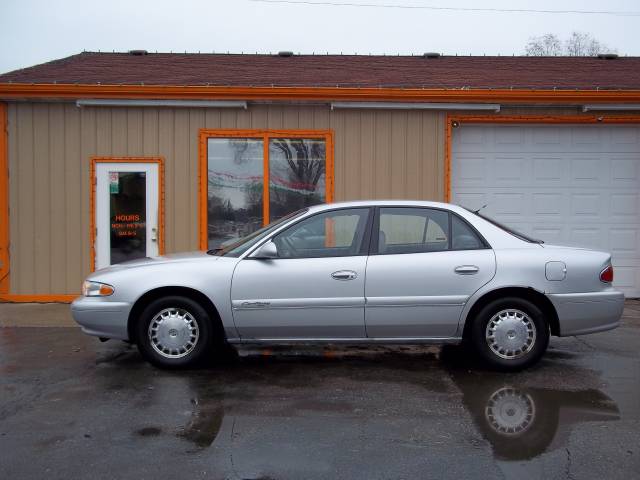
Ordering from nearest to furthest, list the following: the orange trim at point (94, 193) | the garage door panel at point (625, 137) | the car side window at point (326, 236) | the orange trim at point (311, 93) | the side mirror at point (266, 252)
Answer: the side mirror at point (266, 252)
the car side window at point (326, 236)
the orange trim at point (311, 93)
the orange trim at point (94, 193)
the garage door panel at point (625, 137)

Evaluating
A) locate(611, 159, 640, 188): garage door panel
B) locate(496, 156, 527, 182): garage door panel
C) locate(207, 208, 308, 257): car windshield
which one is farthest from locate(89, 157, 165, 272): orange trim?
locate(611, 159, 640, 188): garage door panel

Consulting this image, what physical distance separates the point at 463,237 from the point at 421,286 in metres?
0.63

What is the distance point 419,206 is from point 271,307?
1653 mm

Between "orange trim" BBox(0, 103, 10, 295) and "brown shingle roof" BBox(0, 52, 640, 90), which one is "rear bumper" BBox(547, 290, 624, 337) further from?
"orange trim" BBox(0, 103, 10, 295)

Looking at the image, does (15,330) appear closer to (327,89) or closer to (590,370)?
(327,89)

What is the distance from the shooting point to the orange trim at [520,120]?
10422mm

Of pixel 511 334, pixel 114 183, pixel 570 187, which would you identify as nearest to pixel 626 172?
pixel 570 187

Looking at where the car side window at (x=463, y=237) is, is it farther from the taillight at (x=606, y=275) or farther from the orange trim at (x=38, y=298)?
the orange trim at (x=38, y=298)

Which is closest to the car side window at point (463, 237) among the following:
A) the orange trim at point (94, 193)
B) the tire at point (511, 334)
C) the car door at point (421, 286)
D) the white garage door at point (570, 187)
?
the car door at point (421, 286)

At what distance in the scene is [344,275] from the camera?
613 centimetres

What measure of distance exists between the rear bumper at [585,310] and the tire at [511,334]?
0.58 ft

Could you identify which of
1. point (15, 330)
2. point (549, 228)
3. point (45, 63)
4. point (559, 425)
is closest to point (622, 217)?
point (549, 228)

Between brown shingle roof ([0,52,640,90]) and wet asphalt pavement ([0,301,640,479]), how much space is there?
492 cm

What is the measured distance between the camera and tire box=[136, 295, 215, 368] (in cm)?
621
